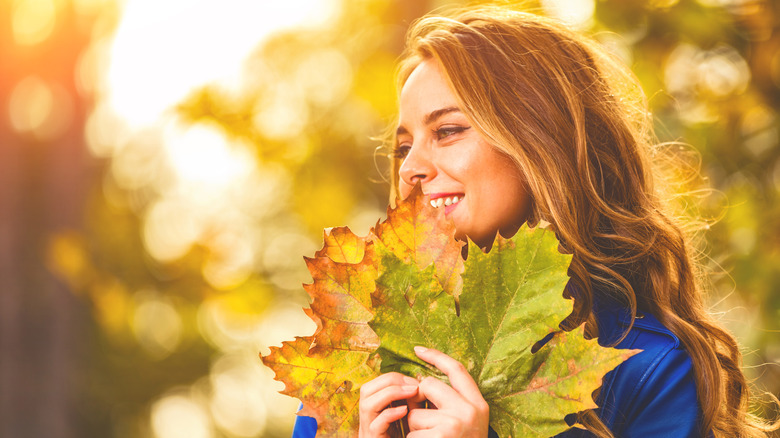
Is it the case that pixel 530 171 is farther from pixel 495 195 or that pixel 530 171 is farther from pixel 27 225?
pixel 27 225

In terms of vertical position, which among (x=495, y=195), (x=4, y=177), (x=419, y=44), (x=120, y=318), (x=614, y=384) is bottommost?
(x=614, y=384)

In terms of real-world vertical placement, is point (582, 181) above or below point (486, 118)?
below

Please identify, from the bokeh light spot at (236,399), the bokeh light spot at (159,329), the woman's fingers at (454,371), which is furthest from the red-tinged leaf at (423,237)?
the bokeh light spot at (236,399)

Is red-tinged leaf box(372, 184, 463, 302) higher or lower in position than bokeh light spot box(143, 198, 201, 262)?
lower

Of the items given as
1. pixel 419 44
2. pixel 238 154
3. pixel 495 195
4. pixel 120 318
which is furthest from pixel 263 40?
Answer: pixel 495 195

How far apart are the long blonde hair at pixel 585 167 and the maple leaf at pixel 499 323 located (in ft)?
1.86

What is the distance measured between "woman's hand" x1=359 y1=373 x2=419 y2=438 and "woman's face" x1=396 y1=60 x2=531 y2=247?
0.65 metres

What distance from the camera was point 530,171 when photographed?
75.6 inches

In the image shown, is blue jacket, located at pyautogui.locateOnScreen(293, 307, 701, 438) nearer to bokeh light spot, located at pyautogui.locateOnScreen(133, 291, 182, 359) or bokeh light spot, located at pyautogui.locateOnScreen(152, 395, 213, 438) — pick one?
bokeh light spot, located at pyautogui.locateOnScreen(133, 291, 182, 359)

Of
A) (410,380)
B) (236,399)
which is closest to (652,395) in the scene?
(410,380)

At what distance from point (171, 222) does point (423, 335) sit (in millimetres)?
9949

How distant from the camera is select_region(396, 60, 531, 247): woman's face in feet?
6.15

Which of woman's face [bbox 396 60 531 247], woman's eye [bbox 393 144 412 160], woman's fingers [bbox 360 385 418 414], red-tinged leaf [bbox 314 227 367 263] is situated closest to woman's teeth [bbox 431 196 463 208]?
woman's face [bbox 396 60 531 247]

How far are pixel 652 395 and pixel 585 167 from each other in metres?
0.68
